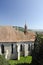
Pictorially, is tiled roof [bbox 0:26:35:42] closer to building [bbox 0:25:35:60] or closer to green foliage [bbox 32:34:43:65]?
building [bbox 0:25:35:60]

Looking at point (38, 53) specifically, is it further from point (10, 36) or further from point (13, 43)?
point (10, 36)

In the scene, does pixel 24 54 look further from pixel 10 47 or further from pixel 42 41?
pixel 42 41

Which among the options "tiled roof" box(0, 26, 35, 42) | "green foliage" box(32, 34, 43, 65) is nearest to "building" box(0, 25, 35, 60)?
"tiled roof" box(0, 26, 35, 42)

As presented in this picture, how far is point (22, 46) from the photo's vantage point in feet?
133

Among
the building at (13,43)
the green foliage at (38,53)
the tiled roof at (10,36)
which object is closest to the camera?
the green foliage at (38,53)

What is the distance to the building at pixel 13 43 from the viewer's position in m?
36.9

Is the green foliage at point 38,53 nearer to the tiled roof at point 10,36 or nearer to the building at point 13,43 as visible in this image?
the building at point 13,43

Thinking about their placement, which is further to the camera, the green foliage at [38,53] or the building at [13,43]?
the building at [13,43]

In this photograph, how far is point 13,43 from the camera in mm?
37688

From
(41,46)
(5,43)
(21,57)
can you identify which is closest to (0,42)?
(5,43)

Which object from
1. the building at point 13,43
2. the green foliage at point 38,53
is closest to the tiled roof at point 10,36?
the building at point 13,43

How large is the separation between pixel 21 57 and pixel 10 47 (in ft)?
13.2

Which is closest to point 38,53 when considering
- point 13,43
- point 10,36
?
point 13,43

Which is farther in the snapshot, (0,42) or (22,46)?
(22,46)
